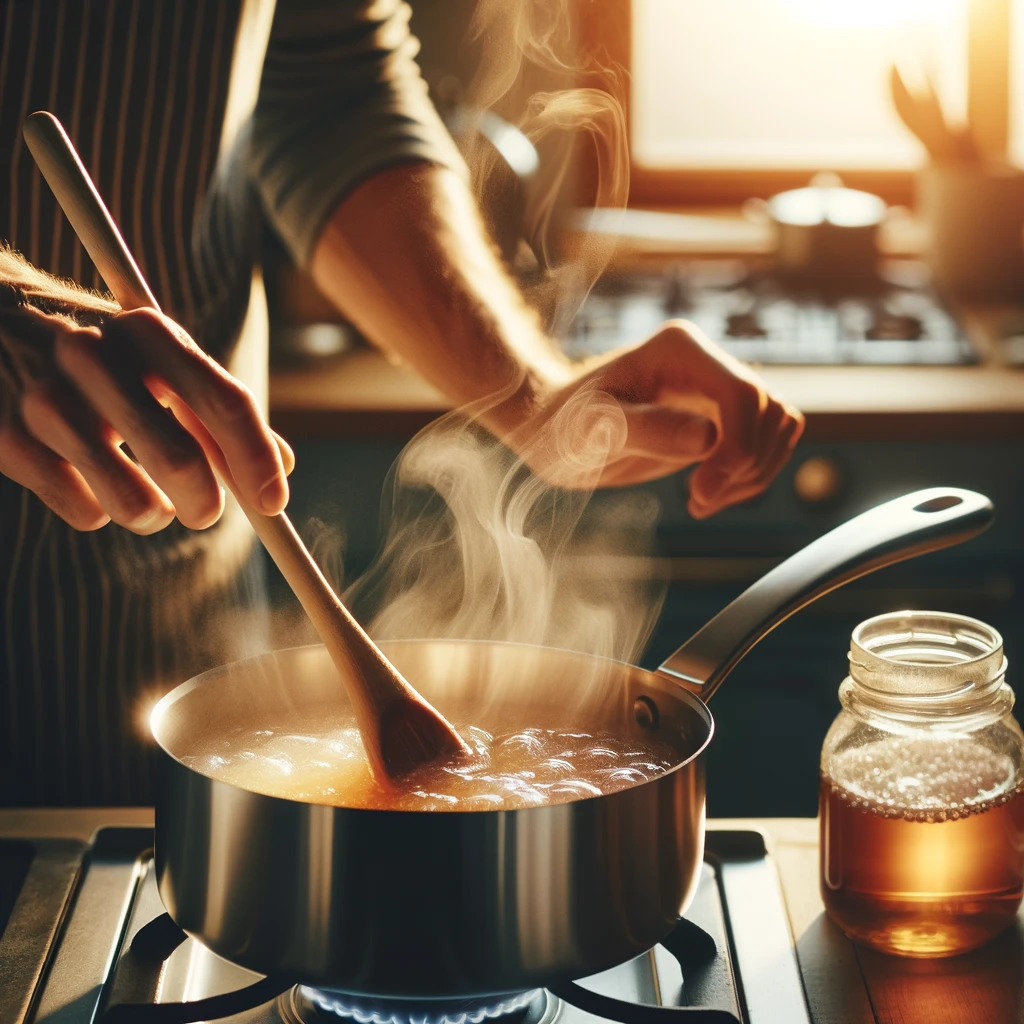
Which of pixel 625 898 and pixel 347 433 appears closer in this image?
pixel 625 898

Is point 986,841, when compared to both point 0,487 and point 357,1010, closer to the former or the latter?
point 357,1010

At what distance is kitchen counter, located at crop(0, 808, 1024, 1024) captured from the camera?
619 millimetres

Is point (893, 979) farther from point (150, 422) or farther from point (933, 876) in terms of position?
point (150, 422)

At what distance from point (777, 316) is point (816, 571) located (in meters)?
1.22

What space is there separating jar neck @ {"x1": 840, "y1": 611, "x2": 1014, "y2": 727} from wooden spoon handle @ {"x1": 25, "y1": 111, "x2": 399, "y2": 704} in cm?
27

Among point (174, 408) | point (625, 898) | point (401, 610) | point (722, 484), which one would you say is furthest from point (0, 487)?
point (625, 898)

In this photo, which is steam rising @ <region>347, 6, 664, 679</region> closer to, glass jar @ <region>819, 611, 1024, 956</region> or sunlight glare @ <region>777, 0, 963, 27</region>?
glass jar @ <region>819, 611, 1024, 956</region>

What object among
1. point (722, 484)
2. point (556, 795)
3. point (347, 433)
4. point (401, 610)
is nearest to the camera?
point (556, 795)

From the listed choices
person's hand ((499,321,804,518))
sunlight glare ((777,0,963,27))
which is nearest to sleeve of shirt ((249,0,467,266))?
person's hand ((499,321,804,518))

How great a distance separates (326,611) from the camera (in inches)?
27.3

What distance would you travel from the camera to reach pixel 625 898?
Result: 563mm

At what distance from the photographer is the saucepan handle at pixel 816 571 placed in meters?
0.69

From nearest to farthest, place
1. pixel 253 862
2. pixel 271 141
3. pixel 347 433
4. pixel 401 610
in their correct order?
pixel 253 862, pixel 401 610, pixel 271 141, pixel 347 433

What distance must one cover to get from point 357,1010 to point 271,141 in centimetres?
80
